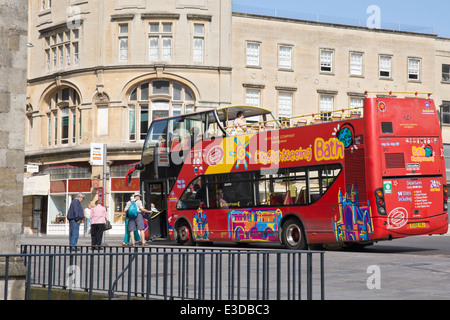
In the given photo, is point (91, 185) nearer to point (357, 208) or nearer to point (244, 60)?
point (244, 60)

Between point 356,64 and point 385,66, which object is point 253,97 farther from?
point 385,66

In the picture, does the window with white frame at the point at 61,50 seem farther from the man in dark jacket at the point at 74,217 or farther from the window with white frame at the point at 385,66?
the man in dark jacket at the point at 74,217

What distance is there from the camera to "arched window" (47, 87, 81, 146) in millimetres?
43094

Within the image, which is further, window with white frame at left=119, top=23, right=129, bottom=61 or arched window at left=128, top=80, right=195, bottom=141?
window with white frame at left=119, top=23, right=129, bottom=61

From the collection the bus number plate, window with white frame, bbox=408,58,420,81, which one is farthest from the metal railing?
window with white frame, bbox=408,58,420,81

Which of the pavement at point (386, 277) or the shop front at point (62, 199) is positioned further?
the shop front at point (62, 199)

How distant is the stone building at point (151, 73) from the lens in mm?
41062

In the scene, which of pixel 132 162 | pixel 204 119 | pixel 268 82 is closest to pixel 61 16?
pixel 132 162

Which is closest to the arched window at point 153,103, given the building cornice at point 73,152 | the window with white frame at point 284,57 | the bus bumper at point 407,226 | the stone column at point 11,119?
the building cornice at point 73,152

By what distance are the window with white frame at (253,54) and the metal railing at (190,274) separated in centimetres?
3113

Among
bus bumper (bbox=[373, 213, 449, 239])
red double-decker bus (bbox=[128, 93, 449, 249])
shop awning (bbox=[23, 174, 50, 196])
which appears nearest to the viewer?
bus bumper (bbox=[373, 213, 449, 239])

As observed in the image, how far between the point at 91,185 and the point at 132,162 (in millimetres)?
2693

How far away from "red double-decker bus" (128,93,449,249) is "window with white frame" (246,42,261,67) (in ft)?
56.4

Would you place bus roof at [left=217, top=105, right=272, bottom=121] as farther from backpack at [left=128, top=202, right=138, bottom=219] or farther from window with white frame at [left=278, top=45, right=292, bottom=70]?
window with white frame at [left=278, top=45, right=292, bottom=70]
